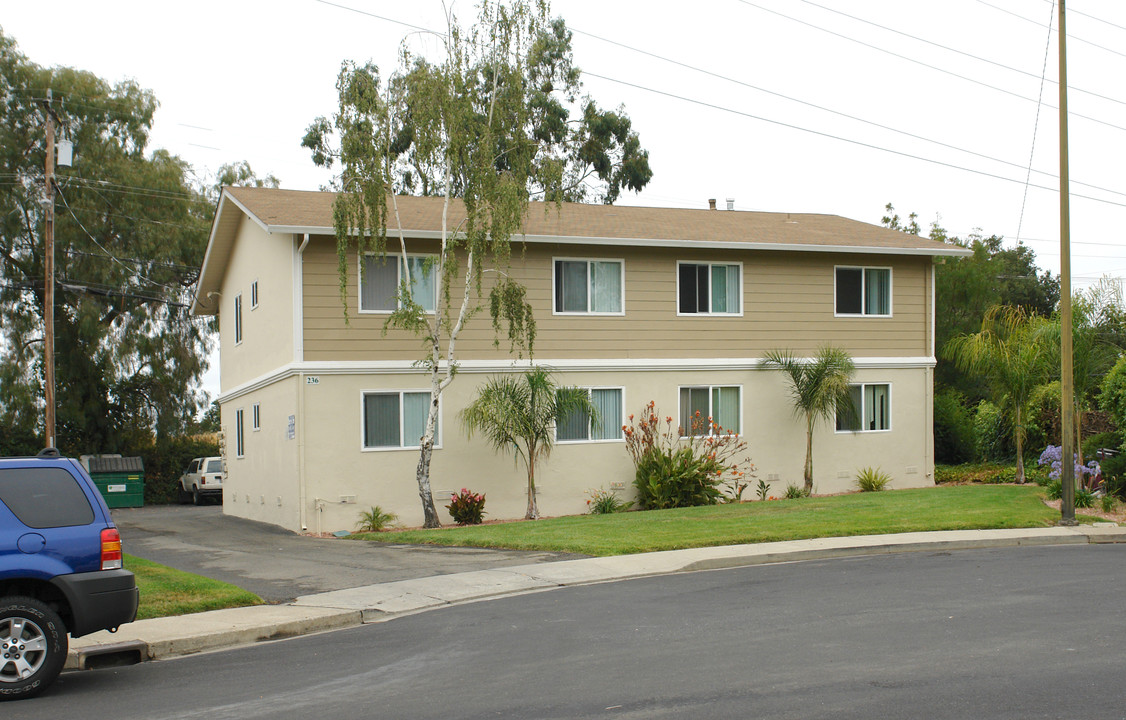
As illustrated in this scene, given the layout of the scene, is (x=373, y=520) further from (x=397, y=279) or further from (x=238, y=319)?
(x=238, y=319)

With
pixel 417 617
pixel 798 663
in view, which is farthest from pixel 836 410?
pixel 798 663

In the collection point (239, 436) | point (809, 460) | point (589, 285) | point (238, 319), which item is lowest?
point (809, 460)

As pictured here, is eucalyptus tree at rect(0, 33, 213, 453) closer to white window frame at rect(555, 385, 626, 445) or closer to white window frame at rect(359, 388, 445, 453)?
white window frame at rect(359, 388, 445, 453)

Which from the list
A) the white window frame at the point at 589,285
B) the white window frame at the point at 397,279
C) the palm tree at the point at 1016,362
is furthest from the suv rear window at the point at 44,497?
the palm tree at the point at 1016,362

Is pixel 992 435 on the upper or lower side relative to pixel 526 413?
Answer: lower

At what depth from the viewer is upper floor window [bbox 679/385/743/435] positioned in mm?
24422

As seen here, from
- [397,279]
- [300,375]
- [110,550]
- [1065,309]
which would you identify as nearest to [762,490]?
[1065,309]

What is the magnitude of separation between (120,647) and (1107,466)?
17.7 meters

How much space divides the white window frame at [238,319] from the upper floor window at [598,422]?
9.51m

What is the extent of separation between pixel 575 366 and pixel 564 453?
188 centimetres

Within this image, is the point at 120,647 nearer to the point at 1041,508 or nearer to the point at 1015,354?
the point at 1041,508

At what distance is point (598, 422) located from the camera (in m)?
23.7

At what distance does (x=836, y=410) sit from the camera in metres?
25.2

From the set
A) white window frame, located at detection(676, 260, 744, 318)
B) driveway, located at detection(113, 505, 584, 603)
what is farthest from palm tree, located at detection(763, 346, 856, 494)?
driveway, located at detection(113, 505, 584, 603)
